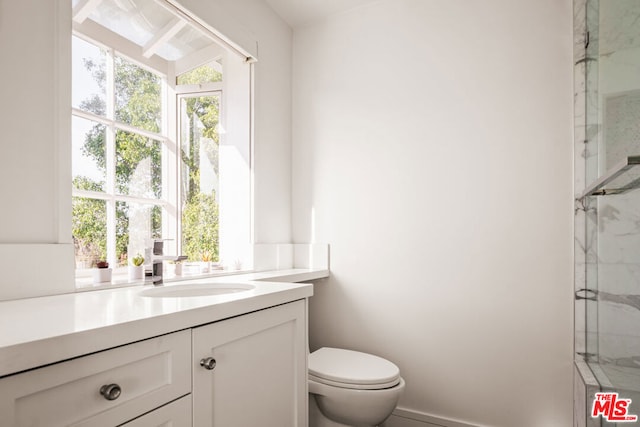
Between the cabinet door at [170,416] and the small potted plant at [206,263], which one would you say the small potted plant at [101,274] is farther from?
the cabinet door at [170,416]

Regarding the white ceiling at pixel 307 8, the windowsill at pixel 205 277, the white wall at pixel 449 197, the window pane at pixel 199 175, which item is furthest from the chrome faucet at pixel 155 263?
the white ceiling at pixel 307 8

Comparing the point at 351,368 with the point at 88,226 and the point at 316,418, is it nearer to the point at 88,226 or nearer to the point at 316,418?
the point at 316,418

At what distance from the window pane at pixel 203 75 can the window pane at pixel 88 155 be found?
0.57 meters

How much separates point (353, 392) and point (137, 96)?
164cm

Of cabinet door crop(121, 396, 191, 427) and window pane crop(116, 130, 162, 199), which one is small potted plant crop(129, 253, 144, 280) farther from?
cabinet door crop(121, 396, 191, 427)

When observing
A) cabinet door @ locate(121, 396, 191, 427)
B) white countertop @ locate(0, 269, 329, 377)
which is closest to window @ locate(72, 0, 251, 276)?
white countertop @ locate(0, 269, 329, 377)

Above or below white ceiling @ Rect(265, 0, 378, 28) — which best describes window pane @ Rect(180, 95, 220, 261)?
below

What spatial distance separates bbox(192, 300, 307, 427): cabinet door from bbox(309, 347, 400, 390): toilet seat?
206 millimetres

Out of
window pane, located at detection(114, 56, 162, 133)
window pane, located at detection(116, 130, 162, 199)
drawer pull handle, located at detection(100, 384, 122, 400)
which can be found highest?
window pane, located at detection(114, 56, 162, 133)

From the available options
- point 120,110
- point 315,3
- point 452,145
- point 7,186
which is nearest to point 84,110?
point 120,110

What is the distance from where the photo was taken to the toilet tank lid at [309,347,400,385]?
1561mm

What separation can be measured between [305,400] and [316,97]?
5.41 ft

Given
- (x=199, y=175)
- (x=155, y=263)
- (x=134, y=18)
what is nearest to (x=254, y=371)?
(x=155, y=263)

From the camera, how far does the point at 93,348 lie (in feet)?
2.30
